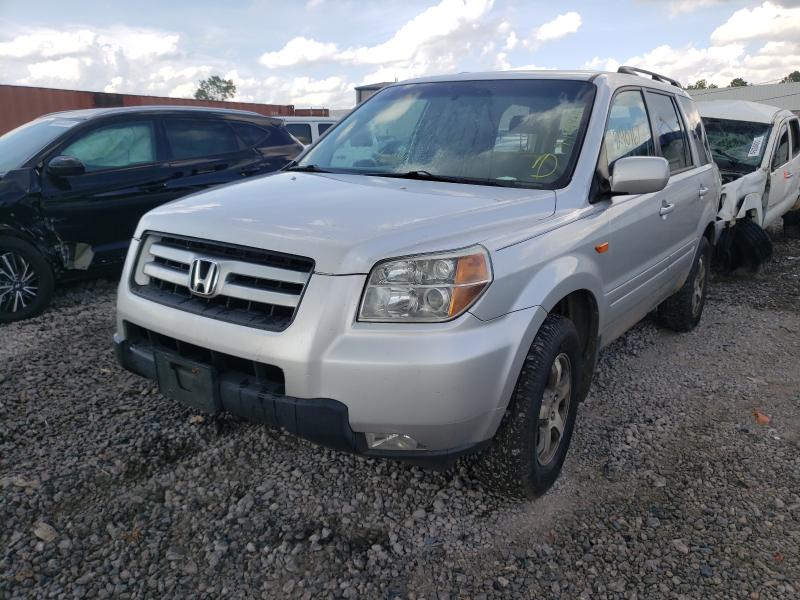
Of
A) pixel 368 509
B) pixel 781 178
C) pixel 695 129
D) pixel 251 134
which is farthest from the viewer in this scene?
pixel 781 178

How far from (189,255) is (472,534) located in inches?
62.6

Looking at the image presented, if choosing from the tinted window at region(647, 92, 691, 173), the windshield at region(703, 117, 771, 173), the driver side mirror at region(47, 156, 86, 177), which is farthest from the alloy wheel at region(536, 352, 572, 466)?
the windshield at region(703, 117, 771, 173)

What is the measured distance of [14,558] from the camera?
2248mm

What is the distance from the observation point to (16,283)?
4816mm

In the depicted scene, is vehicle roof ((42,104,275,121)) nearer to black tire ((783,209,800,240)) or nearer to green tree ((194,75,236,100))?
black tire ((783,209,800,240))

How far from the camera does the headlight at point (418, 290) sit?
2090 millimetres

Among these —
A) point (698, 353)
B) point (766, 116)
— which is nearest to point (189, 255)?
point (698, 353)

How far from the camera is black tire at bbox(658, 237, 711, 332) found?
181 inches

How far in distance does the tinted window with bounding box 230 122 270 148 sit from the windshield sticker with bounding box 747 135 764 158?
18.1ft

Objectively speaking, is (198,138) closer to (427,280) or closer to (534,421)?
(427,280)

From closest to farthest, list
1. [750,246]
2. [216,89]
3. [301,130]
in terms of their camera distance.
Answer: [750,246]
[301,130]
[216,89]

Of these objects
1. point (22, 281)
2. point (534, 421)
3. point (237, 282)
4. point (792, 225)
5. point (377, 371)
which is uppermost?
point (237, 282)

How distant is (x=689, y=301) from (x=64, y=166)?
5033 millimetres

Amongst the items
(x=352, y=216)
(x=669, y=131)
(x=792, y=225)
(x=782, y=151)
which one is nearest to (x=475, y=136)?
(x=352, y=216)
